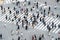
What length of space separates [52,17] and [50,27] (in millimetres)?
3945

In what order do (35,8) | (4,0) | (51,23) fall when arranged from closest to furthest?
(51,23) < (35,8) < (4,0)

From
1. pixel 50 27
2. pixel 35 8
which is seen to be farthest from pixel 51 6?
pixel 50 27

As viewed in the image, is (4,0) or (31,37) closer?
(31,37)

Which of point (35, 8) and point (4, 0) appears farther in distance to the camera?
point (4, 0)

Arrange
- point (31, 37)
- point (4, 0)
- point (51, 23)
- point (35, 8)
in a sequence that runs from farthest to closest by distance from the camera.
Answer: point (4, 0) < point (35, 8) < point (51, 23) < point (31, 37)

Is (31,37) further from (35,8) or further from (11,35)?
(35,8)

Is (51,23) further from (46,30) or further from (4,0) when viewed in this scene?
(4,0)

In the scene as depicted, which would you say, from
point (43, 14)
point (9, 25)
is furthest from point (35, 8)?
point (9, 25)

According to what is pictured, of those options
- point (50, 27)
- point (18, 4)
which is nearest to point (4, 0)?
point (18, 4)

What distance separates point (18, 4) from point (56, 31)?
12.4m

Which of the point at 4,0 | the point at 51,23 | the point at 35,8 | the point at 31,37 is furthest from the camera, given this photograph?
the point at 4,0

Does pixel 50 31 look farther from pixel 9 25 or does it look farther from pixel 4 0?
pixel 4 0

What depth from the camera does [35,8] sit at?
7156 centimetres

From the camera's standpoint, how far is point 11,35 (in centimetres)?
6281
